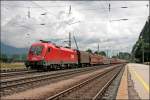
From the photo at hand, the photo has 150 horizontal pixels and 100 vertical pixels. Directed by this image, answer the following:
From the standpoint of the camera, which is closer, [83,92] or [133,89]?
[83,92]

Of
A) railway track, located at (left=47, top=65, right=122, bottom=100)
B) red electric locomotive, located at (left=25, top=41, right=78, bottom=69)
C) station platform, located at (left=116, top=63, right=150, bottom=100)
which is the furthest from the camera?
red electric locomotive, located at (left=25, top=41, right=78, bottom=69)

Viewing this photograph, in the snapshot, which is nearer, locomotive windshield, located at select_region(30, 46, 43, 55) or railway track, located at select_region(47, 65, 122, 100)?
railway track, located at select_region(47, 65, 122, 100)

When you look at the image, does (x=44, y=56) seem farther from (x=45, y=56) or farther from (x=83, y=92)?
(x=83, y=92)

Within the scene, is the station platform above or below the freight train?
below

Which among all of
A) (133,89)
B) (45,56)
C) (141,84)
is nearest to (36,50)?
(45,56)

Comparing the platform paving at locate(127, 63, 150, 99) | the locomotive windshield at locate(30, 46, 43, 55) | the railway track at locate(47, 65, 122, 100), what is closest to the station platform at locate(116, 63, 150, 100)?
the platform paving at locate(127, 63, 150, 99)

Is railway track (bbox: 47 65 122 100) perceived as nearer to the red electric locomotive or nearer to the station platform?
the station platform

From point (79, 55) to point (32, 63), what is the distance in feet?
71.1

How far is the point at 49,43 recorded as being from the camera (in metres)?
40.0

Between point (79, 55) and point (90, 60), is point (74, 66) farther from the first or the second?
point (90, 60)

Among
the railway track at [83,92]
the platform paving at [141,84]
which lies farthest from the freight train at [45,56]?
the railway track at [83,92]

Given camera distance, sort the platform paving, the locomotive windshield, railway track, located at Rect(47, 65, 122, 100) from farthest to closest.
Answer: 1. the locomotive windshield
2. the platform paving
3. railway track, located at Rect(47, 65, 122, 100)

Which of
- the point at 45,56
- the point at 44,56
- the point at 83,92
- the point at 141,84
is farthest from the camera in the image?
the point at 45,56

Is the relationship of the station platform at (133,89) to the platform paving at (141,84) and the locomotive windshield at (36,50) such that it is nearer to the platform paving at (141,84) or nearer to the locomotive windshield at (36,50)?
the platform paving at (141,84)
